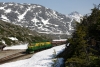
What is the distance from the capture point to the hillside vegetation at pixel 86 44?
68.3 ft

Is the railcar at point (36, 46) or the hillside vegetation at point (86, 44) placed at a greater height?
the hillside vegetation at point (86, 44)

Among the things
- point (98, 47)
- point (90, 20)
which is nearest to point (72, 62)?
point (98, 47)

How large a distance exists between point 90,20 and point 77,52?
7.61 meters

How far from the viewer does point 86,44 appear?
21578mm

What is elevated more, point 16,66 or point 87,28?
point 87,28

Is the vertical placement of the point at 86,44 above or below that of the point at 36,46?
above

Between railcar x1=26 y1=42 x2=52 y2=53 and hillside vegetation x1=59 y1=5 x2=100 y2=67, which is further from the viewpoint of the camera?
railcar x1=26 y1=42 x2=52 y2=53

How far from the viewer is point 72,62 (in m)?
22.4

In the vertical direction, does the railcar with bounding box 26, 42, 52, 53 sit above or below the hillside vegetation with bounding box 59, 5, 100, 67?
below

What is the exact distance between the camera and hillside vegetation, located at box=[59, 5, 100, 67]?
68.3 feet

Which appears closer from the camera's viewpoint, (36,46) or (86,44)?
(86,44)

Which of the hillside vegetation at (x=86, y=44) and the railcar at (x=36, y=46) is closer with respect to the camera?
the hillside vegetation at (x=86, y=44)

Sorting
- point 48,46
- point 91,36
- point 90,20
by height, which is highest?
point 90,20

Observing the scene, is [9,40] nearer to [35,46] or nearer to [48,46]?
[48,46]
